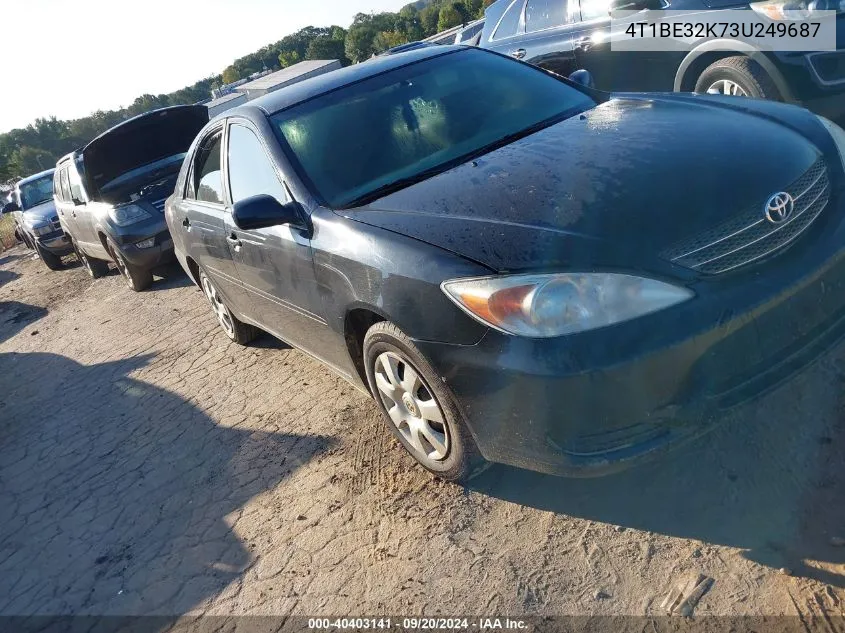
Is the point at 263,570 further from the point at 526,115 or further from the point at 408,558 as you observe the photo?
the point at 526,115

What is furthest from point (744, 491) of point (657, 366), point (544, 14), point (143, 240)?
point (143, 240)

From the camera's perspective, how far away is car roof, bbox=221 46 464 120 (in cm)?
362

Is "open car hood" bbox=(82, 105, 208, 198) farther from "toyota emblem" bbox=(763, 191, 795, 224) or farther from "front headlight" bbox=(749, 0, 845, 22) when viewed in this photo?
"toyota emblem" bbox=(763, 191, 795, 224)

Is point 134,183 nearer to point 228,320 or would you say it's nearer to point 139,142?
point 139,142

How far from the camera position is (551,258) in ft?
7.21

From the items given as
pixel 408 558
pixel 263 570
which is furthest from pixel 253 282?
pixel 408 558

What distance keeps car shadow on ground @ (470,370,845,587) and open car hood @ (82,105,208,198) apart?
22.2 feet

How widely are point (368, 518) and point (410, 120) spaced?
6.42 feet

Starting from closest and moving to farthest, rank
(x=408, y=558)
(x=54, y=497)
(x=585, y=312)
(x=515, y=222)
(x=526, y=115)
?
(x=585, y=312) < (x=515, y=222) < (x=408, y=558) < (x=526, y=115) < (x=54, y=497)

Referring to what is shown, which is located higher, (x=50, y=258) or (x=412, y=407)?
(x=412, y=407)

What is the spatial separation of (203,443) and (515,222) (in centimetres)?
254

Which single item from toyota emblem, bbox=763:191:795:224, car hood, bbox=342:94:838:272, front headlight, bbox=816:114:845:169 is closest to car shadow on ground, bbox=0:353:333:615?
car hood, bbox=342:94:838:272

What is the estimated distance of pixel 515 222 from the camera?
2.39 metres

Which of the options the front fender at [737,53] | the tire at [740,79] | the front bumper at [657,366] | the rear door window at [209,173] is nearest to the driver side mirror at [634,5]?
the front fender at [737,53]
